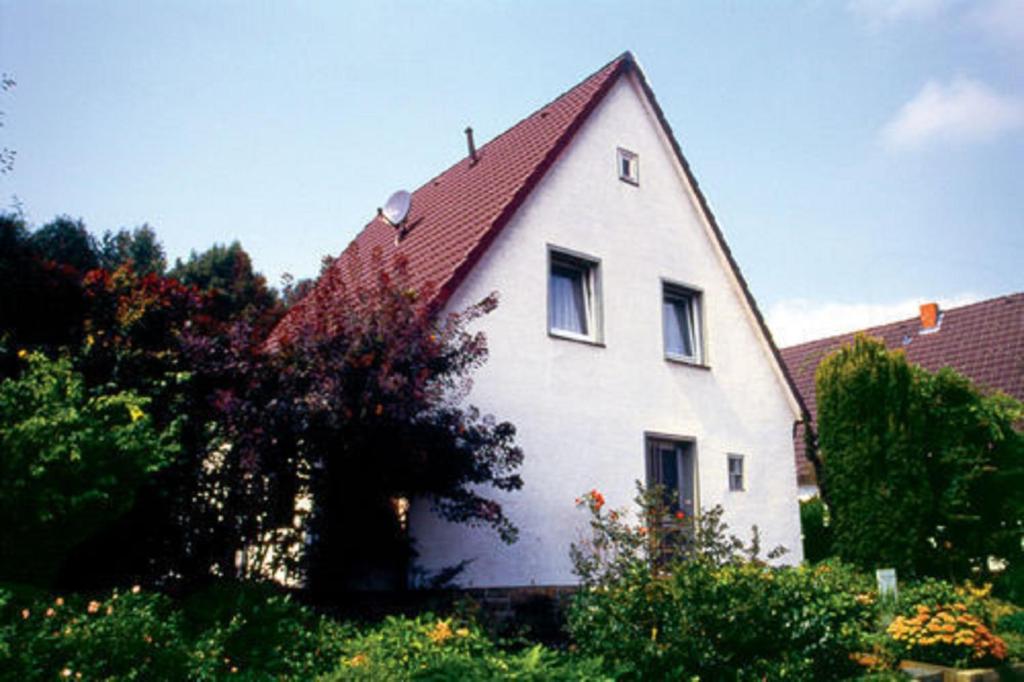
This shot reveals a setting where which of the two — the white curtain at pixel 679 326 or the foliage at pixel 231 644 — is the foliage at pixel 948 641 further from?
the white curtain at pixel 679 326

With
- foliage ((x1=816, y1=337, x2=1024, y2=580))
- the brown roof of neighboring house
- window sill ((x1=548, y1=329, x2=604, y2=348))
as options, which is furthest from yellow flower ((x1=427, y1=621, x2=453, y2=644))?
foliage ((x1=816, y1=337, x2=1024, y2=580))

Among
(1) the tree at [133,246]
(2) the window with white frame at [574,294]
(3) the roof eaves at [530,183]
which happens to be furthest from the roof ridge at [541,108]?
(1) the tree at [133,246]

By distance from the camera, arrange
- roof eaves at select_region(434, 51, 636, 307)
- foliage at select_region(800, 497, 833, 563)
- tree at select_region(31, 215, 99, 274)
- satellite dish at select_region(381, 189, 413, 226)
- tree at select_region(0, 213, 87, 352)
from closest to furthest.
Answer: tree at select_region(0, 213, 87, 352) < roof eaves at select_region(434, 51, 636, 307) < satellite dish at select_region(381, 189, 413, 226) < foliage at select_region(800, 497, 833, 563) < tree at select_region(31, 215, 99, 274)

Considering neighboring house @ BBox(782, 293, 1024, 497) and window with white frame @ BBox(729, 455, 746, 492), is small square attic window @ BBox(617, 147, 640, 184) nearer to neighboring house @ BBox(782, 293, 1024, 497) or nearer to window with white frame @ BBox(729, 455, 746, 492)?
window with white frame @ BBox(729, 455, 746, 492)

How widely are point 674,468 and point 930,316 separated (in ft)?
50.2

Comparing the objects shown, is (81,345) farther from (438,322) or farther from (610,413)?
(610,413)

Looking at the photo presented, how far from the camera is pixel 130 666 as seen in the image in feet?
17.1

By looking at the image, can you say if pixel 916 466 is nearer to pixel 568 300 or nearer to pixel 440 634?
pixel 568 300

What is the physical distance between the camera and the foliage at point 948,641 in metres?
8.71

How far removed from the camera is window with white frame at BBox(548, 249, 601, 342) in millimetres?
11172

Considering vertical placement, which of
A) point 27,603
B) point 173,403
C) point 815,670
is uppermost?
point 173,403

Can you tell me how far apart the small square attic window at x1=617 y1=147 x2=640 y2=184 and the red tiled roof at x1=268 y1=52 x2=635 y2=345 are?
1004mm

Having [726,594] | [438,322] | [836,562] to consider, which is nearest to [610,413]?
[438,322]

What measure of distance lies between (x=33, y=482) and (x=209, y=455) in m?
2.14
